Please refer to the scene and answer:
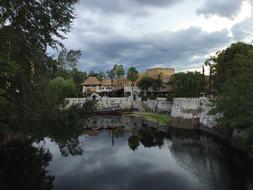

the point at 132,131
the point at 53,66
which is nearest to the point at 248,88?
the point at 53,66

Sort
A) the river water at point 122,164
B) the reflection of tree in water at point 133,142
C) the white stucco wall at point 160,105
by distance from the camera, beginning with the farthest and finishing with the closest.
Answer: the white stucco wall at point 160,105 < the reflection of tree in water at point 133,142 < the river water at point 122,164

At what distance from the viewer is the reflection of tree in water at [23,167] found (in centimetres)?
2081

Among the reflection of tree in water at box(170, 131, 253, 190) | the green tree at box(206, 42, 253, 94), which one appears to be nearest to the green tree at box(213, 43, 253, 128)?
the reflection of tree in water at box(170, 131, 253, 190)

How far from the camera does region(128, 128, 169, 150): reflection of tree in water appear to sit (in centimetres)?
3853

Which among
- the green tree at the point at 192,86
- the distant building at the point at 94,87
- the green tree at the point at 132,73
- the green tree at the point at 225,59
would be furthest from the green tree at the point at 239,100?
the distant building at the point at 94,87

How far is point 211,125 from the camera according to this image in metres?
41.8

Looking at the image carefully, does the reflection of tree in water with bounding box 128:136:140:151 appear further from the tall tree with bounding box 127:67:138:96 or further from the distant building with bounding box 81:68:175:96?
the tall tree with bounding box 127:67:138:96

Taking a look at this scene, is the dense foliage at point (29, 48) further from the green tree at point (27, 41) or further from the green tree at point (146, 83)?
the green tree at point (146, 83)

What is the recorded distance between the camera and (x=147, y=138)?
141 feet

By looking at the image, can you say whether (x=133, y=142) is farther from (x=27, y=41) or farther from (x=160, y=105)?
(x=160, y=105)

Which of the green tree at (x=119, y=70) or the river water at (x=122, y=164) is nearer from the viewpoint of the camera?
the river water at (x=122, y=164)

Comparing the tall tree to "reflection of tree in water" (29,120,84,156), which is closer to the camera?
"reflection of tree in water" (29,120,84,156)

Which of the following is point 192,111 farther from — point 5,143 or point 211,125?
point 5,143

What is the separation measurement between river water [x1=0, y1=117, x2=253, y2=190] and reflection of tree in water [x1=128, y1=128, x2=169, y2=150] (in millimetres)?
123
